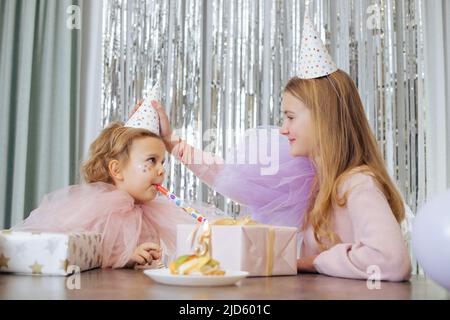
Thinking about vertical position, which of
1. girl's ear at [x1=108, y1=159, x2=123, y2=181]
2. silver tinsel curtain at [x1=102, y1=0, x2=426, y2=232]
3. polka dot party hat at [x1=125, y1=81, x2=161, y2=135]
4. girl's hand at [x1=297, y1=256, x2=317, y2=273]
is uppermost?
silver tinsel curtain at [x1=102, y1=0, x2=426, y2=232]

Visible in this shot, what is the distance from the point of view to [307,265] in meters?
1.14

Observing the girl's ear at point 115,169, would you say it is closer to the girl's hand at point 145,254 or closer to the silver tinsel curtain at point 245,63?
the girl's hand at point 145,254

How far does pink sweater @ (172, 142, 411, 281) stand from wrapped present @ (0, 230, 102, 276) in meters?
0.44

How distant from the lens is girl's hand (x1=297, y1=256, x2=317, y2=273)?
114 cm

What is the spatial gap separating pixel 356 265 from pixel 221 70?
70.0 inches

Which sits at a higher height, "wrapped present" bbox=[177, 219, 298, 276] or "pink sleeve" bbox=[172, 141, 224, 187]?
"pink sleeve" bbox=[172, 141, 224, 187]

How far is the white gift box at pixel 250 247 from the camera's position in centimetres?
94

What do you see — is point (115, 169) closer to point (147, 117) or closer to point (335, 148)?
point (147, 117)

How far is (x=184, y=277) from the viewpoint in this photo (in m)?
0.74

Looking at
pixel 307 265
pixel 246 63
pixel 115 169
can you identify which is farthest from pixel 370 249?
pixel 246 63

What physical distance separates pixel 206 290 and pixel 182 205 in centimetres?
52

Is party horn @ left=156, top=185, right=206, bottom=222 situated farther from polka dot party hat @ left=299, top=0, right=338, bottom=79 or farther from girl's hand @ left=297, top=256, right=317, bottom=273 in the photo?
polka dot party hat @ left=299, top=0, right=338, bottom=79

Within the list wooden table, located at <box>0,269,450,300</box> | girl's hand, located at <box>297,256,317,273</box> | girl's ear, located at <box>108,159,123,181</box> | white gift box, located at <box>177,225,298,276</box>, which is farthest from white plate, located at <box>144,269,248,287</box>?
girl's ear, located at <box>108,159,123,181</box>

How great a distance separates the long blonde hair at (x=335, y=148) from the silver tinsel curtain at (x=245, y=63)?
4.31 feet
